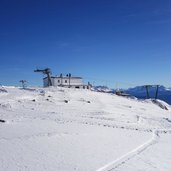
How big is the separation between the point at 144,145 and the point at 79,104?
14.3 m

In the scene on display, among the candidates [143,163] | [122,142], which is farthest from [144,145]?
[143,163]

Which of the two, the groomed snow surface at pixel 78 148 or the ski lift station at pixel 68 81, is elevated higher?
the ski lift station at pixel 68 81

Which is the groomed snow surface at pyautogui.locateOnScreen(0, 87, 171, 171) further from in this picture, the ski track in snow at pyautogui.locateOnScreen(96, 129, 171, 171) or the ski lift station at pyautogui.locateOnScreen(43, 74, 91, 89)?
the ski lift station at pyautogui.locateOnScreen(43, 74, 91, 89)

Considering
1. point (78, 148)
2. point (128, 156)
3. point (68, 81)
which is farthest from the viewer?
point (68, 81)

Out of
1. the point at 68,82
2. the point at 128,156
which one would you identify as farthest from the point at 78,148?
the point at 68,82

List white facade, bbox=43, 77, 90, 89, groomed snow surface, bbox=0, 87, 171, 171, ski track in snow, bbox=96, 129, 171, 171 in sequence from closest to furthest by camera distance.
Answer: groomed snow surface, bbox=0, 87, 171, 171
ski track in snow, bbox=96, 129, 171, 171
white facade, bbox=43, 77, 90, 89

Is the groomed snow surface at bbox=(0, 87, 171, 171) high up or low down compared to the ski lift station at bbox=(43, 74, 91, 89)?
down

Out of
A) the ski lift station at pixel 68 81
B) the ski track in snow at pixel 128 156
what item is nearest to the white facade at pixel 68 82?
the ski lift station at pixel 68 81

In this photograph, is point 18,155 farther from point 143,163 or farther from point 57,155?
point 143,163

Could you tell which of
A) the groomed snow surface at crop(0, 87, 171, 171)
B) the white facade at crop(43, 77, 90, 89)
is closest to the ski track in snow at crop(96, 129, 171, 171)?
the groomed snow surface at crop(0, 87, 171, 171)

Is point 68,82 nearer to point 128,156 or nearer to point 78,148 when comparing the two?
point 78,148

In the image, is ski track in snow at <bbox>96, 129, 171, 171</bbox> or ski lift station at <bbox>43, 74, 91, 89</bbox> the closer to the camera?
ski track in snow at <bbox>96, 129, 171, 171</bbox>

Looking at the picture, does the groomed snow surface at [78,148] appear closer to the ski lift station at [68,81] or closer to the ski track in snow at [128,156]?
the ski track in snow at [128,156]

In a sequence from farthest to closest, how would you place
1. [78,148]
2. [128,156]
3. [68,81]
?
[68,81] → [78,148] → [128,156]
